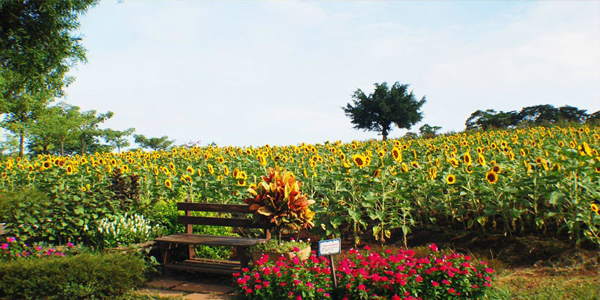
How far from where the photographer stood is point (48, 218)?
6.72m

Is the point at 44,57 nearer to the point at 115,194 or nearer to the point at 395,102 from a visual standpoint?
the point at 115,194

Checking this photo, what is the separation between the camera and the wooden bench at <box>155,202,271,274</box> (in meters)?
5.61

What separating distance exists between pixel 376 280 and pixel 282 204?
146cm

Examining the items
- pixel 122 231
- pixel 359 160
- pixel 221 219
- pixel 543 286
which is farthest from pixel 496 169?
pixel 122 231

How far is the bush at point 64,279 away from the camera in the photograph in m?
5.04

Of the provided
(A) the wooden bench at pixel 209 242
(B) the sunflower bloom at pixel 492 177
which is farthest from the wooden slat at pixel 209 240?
(B) the sunflower bloom at pixel 492 177

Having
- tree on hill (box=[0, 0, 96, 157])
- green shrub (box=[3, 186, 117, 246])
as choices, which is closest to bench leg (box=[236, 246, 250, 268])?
green shrub (box=[3, 186, 117, 246])

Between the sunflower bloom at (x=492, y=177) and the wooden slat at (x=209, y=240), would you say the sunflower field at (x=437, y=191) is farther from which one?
the wooden slat at (x=209, y=240)

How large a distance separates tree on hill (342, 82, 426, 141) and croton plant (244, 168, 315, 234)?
32622 mm

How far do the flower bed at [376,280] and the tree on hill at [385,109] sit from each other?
109 ft

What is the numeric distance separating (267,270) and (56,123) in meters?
33.5

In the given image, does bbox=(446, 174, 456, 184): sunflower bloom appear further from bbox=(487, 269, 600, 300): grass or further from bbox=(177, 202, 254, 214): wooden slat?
bbox=(177, 202, 254, 214): wooden slat

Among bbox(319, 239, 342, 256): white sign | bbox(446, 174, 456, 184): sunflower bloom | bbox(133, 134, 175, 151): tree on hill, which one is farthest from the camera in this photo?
bbox(133, 134, 175, 151): tree on hill

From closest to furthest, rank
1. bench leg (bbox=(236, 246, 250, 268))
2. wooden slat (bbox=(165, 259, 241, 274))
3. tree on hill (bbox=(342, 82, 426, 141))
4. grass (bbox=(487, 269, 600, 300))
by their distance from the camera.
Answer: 1. grass (bbox=(487, 269, 600, 300))
2. bench leg (bbox=(236, 246, 250, 268))
3. wooden slat (bbox=(165, 259, 241, 274))
4. tree on hill (bbox=(342, 82, 426, 141))
